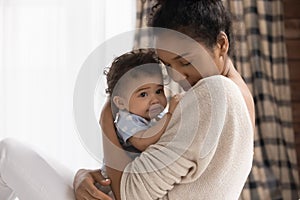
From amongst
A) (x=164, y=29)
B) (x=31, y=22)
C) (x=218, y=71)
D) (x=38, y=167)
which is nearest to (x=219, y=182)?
(x=218, y=71)

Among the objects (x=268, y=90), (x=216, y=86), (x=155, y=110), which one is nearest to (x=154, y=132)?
(x=155, y=110)

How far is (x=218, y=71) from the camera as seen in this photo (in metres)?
1.46

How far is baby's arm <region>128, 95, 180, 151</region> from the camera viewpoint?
138 cm

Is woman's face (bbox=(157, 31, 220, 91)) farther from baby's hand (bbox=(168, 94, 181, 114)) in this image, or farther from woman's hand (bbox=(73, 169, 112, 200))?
woman's hand (bbox=(73, 169, 112, 200))

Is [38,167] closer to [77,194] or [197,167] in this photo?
[77,194]

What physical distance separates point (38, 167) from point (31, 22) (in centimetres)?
182

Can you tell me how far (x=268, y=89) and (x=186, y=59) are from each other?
5.80 feet

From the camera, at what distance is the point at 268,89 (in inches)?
122

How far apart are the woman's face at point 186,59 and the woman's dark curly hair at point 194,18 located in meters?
0.02

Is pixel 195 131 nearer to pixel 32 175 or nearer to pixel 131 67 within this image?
pixel 131 67

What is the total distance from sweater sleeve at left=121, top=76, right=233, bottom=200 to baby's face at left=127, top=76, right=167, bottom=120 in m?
0.08

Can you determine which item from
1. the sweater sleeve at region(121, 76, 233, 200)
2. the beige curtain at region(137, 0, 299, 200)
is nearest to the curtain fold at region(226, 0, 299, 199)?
the beige curtain at region(137, 0, 299, 200)

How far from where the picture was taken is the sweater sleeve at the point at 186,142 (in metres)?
1.35

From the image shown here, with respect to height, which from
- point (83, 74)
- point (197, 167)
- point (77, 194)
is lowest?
point (77, 194)
